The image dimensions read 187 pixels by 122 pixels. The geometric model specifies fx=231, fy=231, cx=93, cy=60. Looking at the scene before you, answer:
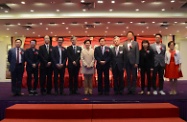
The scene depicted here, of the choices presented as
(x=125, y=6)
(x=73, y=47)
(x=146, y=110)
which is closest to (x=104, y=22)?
(x=125, y=6)

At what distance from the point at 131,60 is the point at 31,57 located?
2422 millimetres

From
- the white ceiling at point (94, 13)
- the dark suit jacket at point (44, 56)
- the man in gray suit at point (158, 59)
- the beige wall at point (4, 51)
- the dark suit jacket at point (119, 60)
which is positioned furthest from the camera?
the beige wall at point (4, 51)

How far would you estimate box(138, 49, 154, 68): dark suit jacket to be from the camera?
539 cm

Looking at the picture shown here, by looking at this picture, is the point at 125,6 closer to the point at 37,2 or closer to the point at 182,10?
the point at 182,10

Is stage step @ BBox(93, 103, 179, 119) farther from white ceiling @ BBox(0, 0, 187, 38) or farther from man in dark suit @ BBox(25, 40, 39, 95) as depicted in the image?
white ceiling @ BBox(0, 0, 187, 38)

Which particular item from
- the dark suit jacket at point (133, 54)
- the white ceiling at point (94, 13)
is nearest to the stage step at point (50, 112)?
the dark suit jacket at point (133, 54)

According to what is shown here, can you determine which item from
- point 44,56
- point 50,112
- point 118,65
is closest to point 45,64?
point 44,56

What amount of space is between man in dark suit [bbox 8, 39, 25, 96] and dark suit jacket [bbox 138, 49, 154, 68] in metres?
2.88

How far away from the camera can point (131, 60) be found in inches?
211

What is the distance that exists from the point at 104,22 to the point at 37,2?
391cm

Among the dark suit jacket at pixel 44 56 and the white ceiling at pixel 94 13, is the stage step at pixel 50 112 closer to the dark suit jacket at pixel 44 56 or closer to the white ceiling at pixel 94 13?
the dark suit jacket at pixel 44 56

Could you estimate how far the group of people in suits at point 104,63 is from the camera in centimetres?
541

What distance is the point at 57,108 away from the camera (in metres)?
3.81

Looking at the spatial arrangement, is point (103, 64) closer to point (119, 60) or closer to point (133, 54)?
point (119, 60)
